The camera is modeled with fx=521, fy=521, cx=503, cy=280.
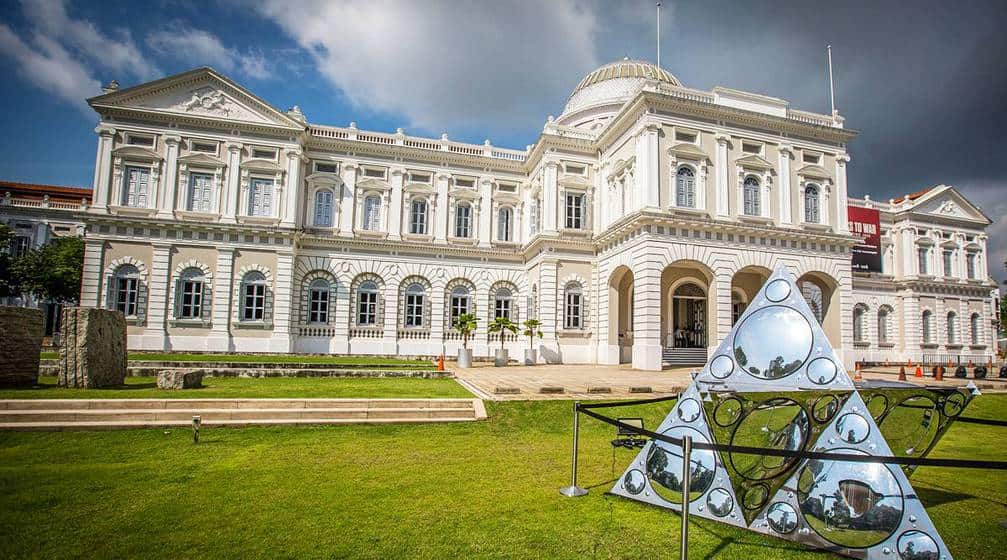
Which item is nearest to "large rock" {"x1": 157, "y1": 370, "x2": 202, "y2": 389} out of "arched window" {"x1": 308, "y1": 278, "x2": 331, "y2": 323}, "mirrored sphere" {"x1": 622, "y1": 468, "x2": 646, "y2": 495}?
"mirrored sphere" {"x1": 622, "y1": 468, "x2": 646, "y2": 495}

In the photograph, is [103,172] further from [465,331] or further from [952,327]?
[952,327]

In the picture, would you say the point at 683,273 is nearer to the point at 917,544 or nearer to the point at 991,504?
the point at 991,504

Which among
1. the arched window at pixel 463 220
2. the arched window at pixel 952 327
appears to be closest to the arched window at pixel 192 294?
the arched window at pixel 463 220

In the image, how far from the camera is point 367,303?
93.1 ft

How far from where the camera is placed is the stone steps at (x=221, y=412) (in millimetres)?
8625

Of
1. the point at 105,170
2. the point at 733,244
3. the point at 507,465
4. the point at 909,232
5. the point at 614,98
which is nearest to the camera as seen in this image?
the point at 507,465

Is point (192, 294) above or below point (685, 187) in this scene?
below

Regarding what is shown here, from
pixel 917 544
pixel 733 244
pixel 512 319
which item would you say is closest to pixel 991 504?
pixel 917 544

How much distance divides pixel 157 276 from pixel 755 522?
27794 mm

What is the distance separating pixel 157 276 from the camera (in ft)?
82.2

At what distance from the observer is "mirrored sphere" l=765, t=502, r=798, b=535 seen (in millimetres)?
4734

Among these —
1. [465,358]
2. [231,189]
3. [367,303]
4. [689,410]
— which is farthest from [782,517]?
[231,189]

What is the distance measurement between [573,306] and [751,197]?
9.86m

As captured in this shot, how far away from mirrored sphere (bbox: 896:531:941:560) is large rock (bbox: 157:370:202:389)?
13320mm
